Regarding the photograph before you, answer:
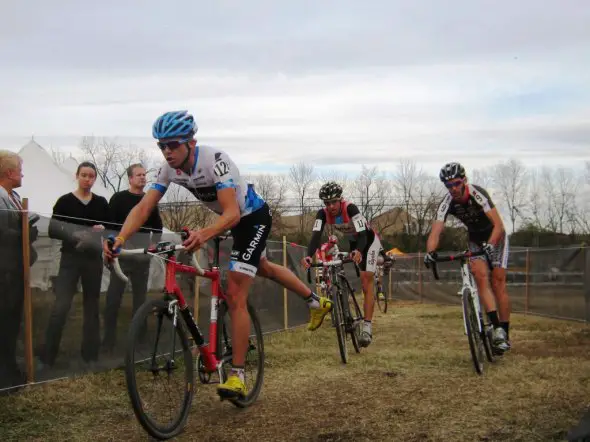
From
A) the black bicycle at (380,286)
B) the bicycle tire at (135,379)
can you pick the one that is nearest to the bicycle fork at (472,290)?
the bicycle tire at (135,379)

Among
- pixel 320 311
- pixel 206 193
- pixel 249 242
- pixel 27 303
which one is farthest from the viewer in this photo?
pixel 320 311

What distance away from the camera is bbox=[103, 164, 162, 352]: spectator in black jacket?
258 inches

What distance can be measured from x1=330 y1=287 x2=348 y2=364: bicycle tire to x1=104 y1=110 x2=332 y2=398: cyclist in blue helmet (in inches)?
84.5

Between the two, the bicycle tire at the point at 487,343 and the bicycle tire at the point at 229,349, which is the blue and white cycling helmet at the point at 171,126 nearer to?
the bicycle tire at the point at 229,349

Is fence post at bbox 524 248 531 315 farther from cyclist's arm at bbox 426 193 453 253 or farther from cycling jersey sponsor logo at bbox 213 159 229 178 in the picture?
cycling jersey sponsor logo at bbox 213 159 229 178

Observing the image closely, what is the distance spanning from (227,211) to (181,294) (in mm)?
626

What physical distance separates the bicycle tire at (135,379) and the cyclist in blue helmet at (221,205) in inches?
10.6

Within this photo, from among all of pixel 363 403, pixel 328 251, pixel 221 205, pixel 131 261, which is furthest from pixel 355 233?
pixel 328 251

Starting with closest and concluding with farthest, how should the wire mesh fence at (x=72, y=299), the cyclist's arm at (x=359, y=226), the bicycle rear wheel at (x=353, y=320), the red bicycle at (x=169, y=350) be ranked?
the red bicycle at (x=169, y=350) → the wire mesh fence at (x=72, y=299) → the bicycle rear wheel at (x=353, y=320) → the cyclist's arm at (x=359, y=226)

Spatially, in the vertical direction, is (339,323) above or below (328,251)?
below

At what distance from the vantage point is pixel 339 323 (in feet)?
24.0

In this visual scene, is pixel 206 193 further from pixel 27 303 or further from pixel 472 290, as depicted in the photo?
pixel 472 290

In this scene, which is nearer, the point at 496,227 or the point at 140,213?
the point at 140,213

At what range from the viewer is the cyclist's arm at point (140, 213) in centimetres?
Result: 454
